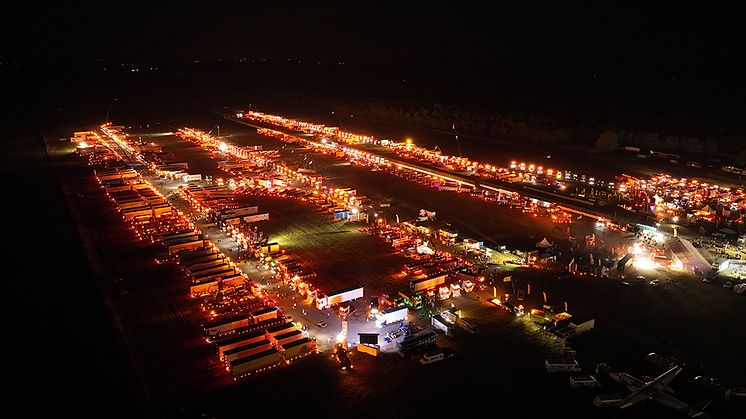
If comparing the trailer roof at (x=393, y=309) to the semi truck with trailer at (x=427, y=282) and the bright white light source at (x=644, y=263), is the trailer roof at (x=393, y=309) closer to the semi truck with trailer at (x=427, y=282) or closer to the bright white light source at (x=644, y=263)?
the semi truck with trailer at (x=427, y=282)

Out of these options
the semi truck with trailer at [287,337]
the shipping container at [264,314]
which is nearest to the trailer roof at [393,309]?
the semi truck with trailer at [287,337]

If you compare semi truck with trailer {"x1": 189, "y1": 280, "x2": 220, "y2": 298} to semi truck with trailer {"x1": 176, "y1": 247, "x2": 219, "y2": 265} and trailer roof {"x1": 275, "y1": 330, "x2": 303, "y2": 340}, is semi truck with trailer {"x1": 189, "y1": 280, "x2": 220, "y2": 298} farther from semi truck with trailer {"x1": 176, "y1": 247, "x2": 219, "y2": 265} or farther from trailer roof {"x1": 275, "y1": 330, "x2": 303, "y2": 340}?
trailer roof {"x1": 275, "y1": 330, "x2": 303, "y2": 340}

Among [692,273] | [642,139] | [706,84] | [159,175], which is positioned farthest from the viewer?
[706,84]

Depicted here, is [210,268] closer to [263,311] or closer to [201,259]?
[201,259]

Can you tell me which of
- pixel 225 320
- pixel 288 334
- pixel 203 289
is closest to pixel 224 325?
pixel 225 320

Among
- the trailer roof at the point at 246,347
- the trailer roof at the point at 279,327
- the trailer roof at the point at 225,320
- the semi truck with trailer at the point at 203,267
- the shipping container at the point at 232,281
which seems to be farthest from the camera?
the semi truck with trailer at the point at 203,267

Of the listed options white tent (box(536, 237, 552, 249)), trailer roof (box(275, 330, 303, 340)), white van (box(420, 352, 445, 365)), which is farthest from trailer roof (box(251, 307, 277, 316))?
white tent (box(536, 237, 552, 249))

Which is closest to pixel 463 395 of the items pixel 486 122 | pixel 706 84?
pixel 486 122

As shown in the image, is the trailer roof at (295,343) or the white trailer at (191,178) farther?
the white trailer at (191,178)

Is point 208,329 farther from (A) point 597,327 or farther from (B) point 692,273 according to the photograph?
(B) point 692,273
